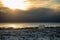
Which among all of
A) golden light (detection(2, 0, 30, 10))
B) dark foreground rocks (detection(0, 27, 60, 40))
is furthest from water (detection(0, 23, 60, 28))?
golden light (detection(2, 0, 30, 10))

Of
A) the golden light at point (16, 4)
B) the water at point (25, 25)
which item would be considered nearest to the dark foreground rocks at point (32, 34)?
the water at point (25, 25)

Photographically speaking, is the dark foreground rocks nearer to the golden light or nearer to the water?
the water

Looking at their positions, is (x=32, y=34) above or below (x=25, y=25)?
below

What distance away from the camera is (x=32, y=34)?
2803 mm

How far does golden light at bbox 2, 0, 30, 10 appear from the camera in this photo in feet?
9.08

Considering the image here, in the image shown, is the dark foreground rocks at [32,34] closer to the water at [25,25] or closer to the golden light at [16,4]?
the water at [25,25]

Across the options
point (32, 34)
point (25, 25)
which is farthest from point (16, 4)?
point (32, 34)

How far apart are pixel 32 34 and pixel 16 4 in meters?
0.58

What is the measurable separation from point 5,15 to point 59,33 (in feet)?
3.18

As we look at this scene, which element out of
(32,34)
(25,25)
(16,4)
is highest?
(16,4)

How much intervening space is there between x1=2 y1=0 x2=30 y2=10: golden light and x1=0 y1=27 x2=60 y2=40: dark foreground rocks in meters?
0.39

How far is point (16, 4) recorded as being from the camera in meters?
2.79

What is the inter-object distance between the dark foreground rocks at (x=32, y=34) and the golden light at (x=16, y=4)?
393 mm

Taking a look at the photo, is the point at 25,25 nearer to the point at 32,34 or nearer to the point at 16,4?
the point at 32,34
